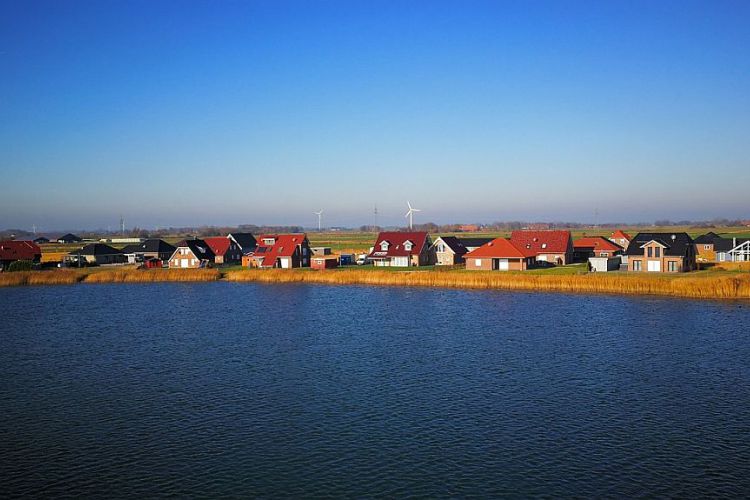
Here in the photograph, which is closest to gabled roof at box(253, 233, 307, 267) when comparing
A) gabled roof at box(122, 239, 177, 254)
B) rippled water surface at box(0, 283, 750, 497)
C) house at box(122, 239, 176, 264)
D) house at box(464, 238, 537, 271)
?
house at box(122, 239, 176, 264)

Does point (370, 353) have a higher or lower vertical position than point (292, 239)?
lower

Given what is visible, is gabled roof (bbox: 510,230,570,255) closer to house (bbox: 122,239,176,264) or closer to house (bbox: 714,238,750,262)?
house (bbox: 714,238,750,262)

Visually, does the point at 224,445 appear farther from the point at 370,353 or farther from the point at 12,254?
the point at 12,254

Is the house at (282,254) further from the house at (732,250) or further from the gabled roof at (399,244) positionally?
the house at (732,250)

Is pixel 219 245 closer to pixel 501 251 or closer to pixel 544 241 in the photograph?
pixel 501 251

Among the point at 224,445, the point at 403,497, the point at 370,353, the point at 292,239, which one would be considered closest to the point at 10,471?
the point at 224,445

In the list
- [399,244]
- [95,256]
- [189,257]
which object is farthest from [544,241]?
[95,256]
